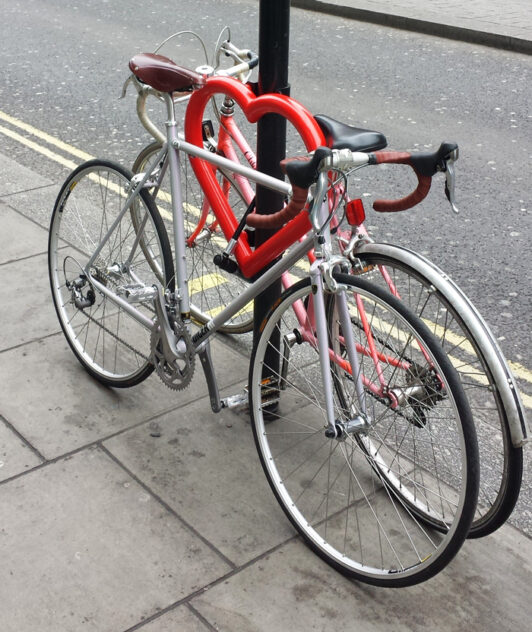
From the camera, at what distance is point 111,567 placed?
3010 mm

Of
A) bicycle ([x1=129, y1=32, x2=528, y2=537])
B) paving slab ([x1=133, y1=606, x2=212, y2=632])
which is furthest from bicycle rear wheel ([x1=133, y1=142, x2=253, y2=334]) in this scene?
paving slab ([x1=133, y1=606, x2=212, y2=632])

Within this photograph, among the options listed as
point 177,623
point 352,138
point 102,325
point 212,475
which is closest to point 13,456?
point 212,475

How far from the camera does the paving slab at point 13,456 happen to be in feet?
11.4

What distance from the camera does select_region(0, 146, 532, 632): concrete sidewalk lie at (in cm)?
283

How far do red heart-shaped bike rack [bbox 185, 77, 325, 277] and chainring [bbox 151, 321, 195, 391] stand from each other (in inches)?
14.9

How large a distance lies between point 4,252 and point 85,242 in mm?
573

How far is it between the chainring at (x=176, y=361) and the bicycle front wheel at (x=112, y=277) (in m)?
0.10

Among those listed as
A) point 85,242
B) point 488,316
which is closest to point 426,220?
point 488,316

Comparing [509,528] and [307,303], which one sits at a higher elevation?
[307,303]

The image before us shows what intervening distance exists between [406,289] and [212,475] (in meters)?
1.09

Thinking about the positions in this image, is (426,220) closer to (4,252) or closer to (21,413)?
(4,252)

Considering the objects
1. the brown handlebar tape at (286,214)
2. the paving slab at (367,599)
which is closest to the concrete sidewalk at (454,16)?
the brown handlebar tape at (286,214)

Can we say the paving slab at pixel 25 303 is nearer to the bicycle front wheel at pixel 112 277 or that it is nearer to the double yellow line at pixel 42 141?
the bicycle front wheel at pixel 112 277

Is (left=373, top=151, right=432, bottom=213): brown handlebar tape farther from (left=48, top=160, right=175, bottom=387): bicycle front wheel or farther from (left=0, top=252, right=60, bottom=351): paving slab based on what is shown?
(left=0, top=252, right=60, bottom=351): paving slab
